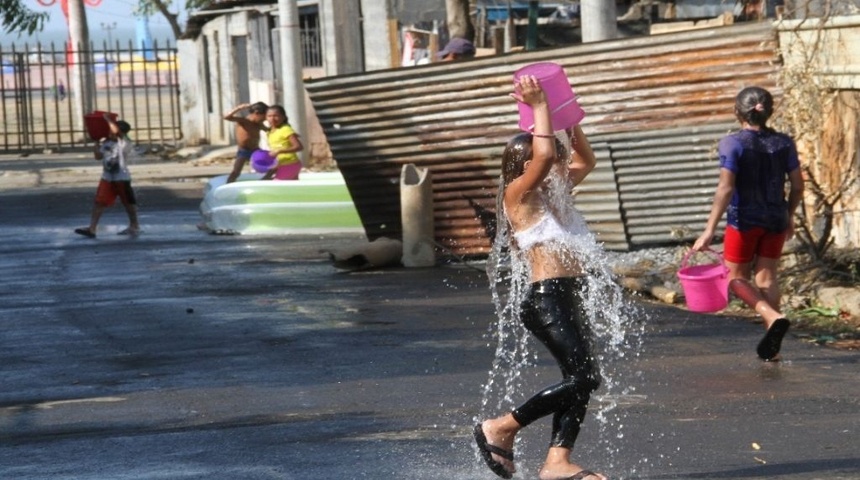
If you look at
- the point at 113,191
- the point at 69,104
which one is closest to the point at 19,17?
the point at 69,104

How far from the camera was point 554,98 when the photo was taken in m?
6.52

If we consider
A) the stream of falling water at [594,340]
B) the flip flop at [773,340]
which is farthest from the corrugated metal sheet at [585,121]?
the flip flop at [773,340]

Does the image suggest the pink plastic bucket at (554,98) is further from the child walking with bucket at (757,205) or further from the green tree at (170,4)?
the green tree at (170,4)

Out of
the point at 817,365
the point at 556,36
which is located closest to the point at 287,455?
the point at 817,365

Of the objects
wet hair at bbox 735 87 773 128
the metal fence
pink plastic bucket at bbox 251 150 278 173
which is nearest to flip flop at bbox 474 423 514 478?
wet hair at bbox 735 87 773 128

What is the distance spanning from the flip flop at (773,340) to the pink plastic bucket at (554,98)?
10.2 ft

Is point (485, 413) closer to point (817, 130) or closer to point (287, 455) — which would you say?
point (287, 455)

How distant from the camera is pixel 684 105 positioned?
13.7 meters

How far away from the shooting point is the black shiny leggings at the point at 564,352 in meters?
6.48

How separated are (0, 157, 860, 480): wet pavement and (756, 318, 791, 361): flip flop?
71 mm

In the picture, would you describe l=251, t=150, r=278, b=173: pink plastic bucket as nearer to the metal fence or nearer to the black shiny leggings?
the metal fence

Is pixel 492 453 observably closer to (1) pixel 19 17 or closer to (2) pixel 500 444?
(2) pixel 500 444

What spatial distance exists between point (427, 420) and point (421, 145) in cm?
719

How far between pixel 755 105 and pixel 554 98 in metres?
3.25
